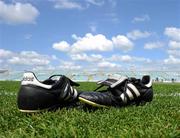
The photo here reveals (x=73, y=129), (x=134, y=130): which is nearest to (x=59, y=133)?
(x=73, y=129)

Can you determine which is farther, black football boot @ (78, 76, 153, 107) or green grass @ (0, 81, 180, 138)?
black football boot @ (78, 76, 153, 107)

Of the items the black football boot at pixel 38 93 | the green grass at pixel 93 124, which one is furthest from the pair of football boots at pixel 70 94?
the green grass at pixel 93 124

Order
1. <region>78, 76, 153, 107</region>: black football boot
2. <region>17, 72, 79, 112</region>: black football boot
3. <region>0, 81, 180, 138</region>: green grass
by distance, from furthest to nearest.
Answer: <region>78, 76, 153, 107</region>: black football boot
<region>17, 72, 79, 112</region>: black football boot
<region>0, 81, 180, 138</region>: green grass

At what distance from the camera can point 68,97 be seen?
5.53 meters

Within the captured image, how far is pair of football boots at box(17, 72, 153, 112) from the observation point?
516 cm

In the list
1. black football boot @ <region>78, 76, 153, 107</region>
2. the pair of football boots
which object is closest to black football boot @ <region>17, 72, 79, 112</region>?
the pair of football boots

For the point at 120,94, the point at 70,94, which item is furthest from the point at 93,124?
the point at 120,94

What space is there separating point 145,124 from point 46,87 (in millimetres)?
1549

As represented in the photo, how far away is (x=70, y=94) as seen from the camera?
18.2 ft

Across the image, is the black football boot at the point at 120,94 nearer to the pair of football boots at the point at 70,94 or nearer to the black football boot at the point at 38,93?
the pair of football boots at the point at 70,94

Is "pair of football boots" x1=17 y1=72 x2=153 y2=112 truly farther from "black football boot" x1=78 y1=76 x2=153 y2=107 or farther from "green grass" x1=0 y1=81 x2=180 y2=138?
"green grass" x1=0 y1=81 x2=180 y2=138

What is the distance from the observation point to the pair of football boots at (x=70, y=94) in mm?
5160

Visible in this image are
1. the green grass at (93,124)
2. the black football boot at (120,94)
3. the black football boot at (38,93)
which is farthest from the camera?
the black football boot at (120,94)

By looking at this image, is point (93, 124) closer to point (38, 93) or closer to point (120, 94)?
point (38, 93)
